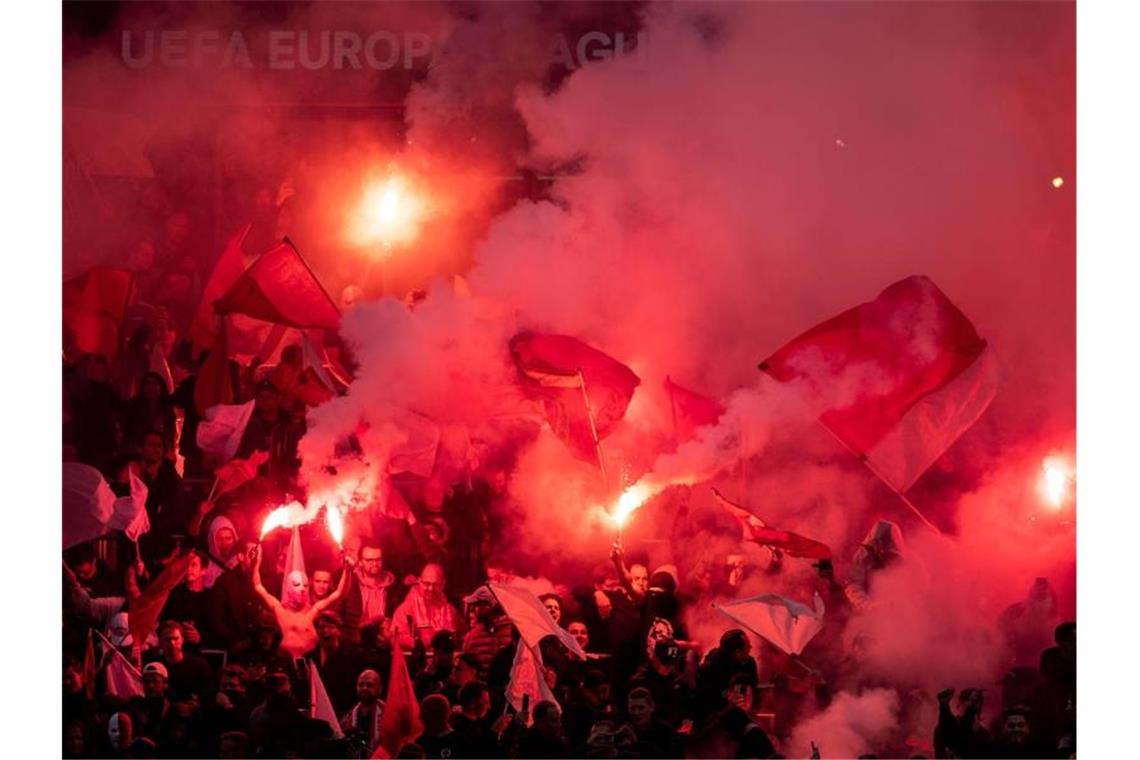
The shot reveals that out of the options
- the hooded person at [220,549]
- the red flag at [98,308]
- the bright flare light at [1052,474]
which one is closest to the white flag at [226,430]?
the hooded person at [220,549]

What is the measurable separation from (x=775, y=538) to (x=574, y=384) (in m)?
1.01

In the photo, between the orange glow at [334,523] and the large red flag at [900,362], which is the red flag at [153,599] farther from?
the large red flag at [900,362]

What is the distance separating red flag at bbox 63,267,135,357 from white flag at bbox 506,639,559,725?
6.83ft

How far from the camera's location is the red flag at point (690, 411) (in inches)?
231

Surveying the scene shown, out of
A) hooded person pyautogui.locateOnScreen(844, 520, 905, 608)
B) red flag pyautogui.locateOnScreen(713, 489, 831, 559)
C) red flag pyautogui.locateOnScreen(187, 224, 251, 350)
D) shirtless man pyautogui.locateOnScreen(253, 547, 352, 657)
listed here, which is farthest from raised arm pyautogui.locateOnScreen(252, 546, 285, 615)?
hooded person pyautogui.locateOnScreen(844, 520, 905, 608)

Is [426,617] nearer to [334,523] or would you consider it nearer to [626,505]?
[334,523]

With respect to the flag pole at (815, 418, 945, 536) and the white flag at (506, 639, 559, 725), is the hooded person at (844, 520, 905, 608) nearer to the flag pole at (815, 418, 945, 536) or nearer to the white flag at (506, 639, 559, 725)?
the flag pole at (815, 418, 945, 536)

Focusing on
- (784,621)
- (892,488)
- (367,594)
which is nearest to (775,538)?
(784,621)

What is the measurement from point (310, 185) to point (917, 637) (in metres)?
3.06

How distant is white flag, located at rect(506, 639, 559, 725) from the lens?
19.1 feet

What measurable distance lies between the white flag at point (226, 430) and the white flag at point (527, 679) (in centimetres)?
142
